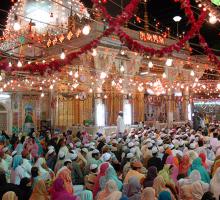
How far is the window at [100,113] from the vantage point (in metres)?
16.3

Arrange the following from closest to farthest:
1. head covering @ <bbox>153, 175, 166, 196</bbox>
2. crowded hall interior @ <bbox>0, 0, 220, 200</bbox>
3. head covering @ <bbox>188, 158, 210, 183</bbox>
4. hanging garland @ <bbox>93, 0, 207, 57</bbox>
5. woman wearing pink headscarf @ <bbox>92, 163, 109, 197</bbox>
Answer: head covering @ <bbox>153, 175, 166, 196</bbox> → woman wearing pink headscarf @ <bbox>92, 163, 109, 197</bbox> → head covering @ <bbox>188, 158, 210, 183</bbox> → hanging garland @ <bbox>93, 0, 207, 57</bbox> → crowded hall interior @ <bbox>0, 0, 220, 200</bbox>

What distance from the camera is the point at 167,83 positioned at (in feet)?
64.5

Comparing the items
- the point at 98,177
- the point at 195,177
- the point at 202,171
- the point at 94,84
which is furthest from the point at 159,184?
the point at 94,84

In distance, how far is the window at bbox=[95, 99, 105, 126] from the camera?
16306 mm

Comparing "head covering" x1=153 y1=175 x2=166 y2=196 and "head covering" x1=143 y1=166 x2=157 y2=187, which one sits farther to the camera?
"head covering" x1=143 y1=166 x2=157 y2=187

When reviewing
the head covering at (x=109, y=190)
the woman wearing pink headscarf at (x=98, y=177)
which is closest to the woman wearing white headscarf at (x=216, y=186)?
the head covering at (x=109, y=190)

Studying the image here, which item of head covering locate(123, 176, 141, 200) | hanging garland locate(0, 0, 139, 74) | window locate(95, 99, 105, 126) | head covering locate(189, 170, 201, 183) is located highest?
hanging garland locate(0, 0, 139, 74)

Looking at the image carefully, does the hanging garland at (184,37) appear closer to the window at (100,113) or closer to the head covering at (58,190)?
Result: the head covering at (58,190)

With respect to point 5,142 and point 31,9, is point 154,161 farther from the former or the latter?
point 31,9

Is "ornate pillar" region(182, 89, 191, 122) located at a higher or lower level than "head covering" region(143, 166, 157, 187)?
higher

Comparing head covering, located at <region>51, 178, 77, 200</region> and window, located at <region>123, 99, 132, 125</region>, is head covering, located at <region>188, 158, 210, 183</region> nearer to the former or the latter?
head covering, located at <region>51, 178, 77, 200</region>

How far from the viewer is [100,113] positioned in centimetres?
1641

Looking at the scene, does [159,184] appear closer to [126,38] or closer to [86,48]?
[126,38]

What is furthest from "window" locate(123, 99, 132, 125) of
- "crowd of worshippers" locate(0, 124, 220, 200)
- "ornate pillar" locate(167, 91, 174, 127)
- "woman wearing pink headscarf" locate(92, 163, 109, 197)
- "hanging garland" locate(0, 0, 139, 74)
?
"woman wearing pink headscarf" locate(92, 163, 109, 197)
